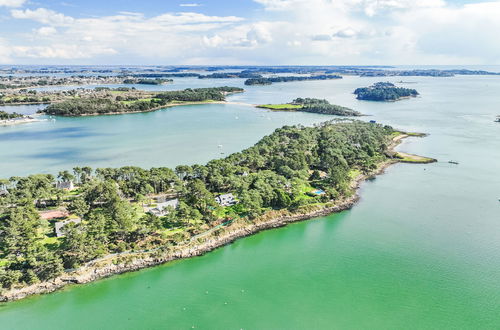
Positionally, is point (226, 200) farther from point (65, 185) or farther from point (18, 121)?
point (18, 121)

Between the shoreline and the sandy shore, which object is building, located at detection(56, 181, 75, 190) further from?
the sandy shore

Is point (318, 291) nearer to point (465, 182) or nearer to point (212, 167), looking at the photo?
point (212, 167)

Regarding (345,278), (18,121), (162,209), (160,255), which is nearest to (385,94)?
(345,278)

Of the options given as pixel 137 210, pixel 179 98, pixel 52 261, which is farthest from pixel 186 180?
pixel 179 98

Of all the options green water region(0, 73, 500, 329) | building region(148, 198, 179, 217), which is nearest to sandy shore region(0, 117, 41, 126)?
green water region(0, 73, 500, 329)

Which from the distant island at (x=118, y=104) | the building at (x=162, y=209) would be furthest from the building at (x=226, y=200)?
the distant island at (x=118, y=104)

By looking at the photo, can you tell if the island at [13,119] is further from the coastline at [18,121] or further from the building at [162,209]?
the building at [162,209]

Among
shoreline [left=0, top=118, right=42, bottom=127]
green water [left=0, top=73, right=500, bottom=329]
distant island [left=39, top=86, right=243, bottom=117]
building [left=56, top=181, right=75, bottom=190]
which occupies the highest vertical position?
distant island [left=39, top=86, right=243, bottom=117]
